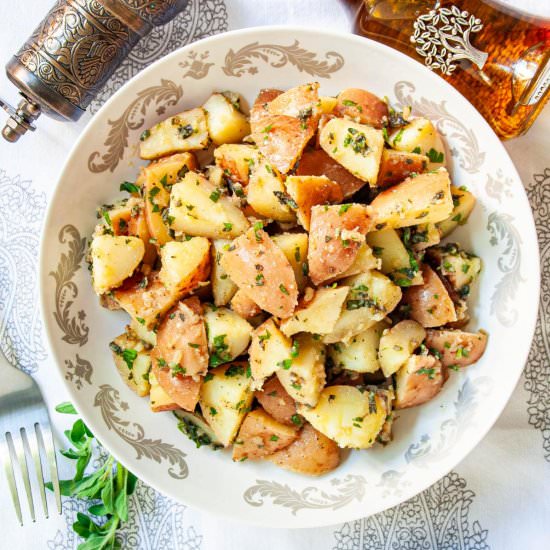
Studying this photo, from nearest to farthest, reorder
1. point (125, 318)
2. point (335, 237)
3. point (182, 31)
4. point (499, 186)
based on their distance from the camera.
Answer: point (335, 237), point (499, 186), point (125, 318), point (182, 31)

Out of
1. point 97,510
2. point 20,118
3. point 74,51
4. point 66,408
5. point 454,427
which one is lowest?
point 97,510

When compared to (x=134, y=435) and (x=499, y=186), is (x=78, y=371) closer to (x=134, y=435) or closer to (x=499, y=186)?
(x=134, y=435)

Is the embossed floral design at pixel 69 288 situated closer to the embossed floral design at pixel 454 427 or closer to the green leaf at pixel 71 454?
the green leaf at pixel 71 454

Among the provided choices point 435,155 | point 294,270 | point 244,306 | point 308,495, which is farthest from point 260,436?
point 435,155

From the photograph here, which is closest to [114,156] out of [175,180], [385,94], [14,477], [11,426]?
[175,180]

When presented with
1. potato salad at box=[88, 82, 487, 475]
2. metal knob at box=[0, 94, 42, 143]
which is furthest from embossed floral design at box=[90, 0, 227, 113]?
potato salad at box=[88, 82, 487, 475]

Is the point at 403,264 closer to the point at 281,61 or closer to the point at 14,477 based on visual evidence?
the point at 281,61

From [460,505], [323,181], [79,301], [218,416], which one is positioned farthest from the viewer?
[460,505]
